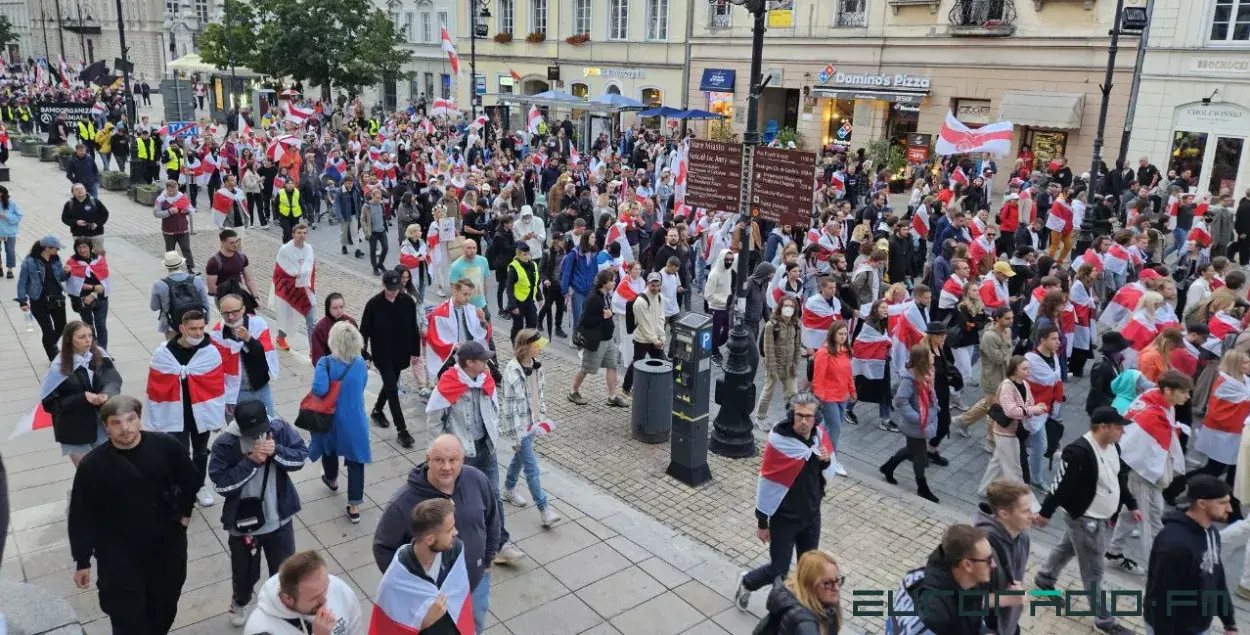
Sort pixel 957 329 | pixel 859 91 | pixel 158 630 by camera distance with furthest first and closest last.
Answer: pixel 859 91 → pixel 957 329 → pixel 158 630

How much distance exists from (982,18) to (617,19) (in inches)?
718

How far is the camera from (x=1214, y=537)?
16.8 ft

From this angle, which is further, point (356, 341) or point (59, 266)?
point (59, 266)

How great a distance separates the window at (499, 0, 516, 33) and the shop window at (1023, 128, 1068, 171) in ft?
92.2

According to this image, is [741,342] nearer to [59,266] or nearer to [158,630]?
[158,630]

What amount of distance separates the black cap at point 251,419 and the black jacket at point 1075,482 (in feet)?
16.8

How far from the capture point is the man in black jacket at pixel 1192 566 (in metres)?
5.01

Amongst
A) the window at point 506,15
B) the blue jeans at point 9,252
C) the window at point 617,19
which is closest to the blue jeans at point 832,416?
the blue jeans at point 9,252

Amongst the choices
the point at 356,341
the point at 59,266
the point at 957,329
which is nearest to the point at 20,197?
the point at 59,266

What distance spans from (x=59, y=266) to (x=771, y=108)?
30571 millimetres

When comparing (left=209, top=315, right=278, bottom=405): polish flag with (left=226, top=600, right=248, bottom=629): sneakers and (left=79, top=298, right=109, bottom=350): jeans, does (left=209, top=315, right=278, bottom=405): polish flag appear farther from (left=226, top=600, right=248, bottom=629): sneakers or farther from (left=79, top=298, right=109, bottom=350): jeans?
(left=79, top=298, right=109, bottom=350): jeans

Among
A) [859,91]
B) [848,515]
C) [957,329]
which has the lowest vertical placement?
[848,515]

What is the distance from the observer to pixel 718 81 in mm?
37219

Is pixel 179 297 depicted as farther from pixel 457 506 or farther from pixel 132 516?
pixel 457 506
